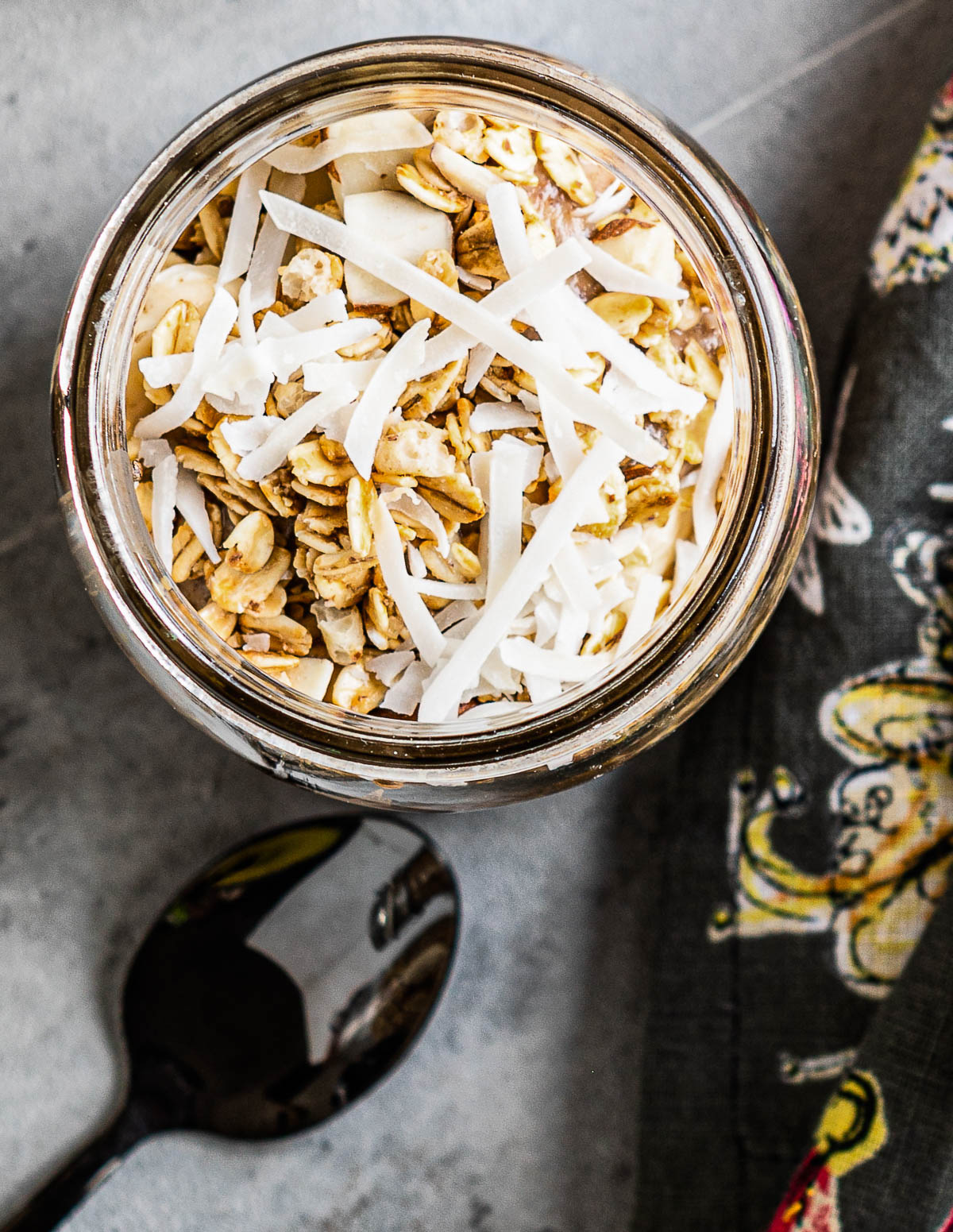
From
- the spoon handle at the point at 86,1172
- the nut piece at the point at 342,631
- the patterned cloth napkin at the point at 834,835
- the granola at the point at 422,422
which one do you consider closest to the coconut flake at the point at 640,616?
the granola at the point at 422,422

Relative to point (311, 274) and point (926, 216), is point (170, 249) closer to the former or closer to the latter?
point (311, 274)

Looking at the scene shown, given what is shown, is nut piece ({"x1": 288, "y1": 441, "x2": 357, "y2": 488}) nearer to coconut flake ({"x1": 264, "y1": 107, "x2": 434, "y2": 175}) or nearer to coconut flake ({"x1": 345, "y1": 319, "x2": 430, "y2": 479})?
coconut flake ({"x1": 345, "y1": 319, "x2": 430, "y2": 479})

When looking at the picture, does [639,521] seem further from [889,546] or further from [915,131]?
[915,131]

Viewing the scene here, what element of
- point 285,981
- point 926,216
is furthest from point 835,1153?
point 926,216

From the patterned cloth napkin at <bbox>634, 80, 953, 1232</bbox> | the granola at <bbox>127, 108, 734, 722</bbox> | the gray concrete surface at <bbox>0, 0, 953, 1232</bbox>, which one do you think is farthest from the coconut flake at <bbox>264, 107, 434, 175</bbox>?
the patterned cloth napkin at <bbox>634, 80, 953, 1232</bbox>

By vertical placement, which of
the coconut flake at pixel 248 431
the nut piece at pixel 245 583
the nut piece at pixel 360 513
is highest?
the coconut flake at pixel 248 431

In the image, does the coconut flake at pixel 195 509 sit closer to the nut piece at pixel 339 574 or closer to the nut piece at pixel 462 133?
the nut piece at pixel 339 574
